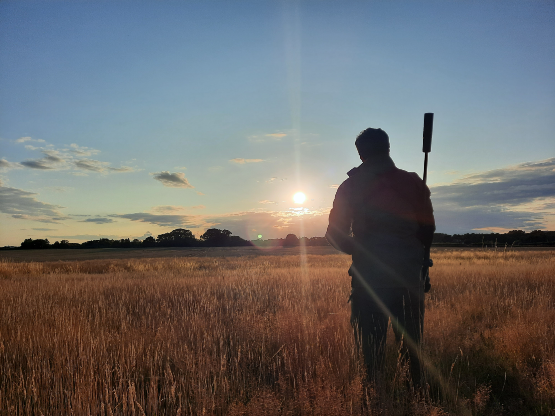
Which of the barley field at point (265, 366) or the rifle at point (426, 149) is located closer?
the barley field at point (265, 366)

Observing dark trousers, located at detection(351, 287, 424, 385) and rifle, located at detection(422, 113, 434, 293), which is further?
rifle, located at detection(422, 113, 434, 293)

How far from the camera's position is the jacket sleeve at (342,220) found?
316 centimetres

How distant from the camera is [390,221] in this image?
2990 mm

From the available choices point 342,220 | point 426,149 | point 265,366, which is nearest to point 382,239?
point 342,220

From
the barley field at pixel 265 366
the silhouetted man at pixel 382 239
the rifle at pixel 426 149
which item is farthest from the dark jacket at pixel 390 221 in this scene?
the barley field at pixel 265 366

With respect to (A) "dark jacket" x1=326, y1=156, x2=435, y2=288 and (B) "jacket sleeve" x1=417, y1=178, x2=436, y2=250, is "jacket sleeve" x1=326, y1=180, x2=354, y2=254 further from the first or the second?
(B) "jacket sleeve" x1=417, y1=178, x2=436, y2=250

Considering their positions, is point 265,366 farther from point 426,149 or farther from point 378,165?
point 426,149

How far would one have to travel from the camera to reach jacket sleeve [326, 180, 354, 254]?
3158 mm

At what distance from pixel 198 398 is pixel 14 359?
299 cm

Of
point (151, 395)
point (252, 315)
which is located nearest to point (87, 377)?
point (151, 395)

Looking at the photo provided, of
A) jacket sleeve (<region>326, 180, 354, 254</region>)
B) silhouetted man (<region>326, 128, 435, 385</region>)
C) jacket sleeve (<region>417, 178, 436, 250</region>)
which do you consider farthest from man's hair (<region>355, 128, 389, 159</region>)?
jacket sleeve (<region>417, 178, 436, 250</region>)

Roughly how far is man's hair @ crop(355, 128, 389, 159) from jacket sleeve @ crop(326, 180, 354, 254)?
13.3 inches

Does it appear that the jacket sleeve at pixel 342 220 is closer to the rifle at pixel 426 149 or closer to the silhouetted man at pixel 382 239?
the silhouetted man at pixel 382 239

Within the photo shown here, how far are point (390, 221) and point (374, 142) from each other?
70cm
